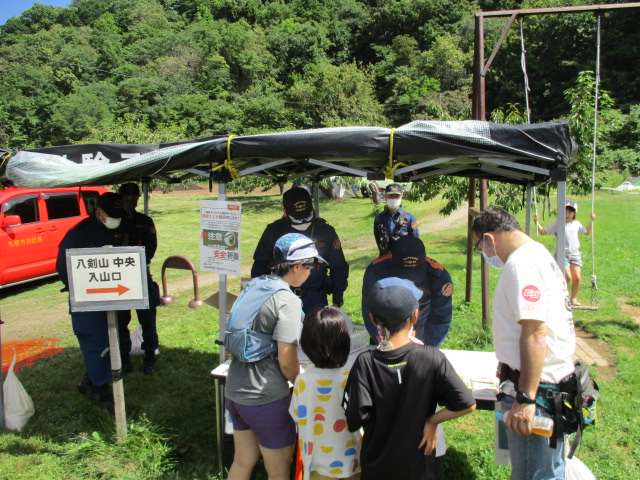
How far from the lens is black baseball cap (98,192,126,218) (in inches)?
169

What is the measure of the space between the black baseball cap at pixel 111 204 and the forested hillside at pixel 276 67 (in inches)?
619

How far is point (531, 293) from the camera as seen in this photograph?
84.6 inches

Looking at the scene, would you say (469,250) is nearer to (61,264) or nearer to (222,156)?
(222,156)

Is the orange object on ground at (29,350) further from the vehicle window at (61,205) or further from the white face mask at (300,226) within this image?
the white face mask at (300,226)

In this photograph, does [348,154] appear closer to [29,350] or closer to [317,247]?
[317,247]

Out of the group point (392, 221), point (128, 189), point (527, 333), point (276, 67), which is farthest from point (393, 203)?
point (276, 67)

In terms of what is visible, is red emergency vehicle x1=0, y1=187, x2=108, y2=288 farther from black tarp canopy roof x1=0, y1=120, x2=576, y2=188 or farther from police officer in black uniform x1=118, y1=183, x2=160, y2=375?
black tarp canopy roof x1=0, y1=120, x2=576, y2=188

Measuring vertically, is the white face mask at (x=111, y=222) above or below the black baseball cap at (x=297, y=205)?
below

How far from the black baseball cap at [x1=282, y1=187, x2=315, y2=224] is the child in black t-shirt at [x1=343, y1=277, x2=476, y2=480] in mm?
1975

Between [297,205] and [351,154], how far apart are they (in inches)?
43.8

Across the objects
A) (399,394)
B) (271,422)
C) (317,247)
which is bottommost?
(271,422)

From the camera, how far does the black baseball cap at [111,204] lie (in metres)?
4.28

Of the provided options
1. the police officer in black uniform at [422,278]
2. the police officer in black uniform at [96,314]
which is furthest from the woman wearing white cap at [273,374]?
the police officer in black uniform at [96,314]

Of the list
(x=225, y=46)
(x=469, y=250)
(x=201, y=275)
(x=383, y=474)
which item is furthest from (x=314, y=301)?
(x=225, y=46)
